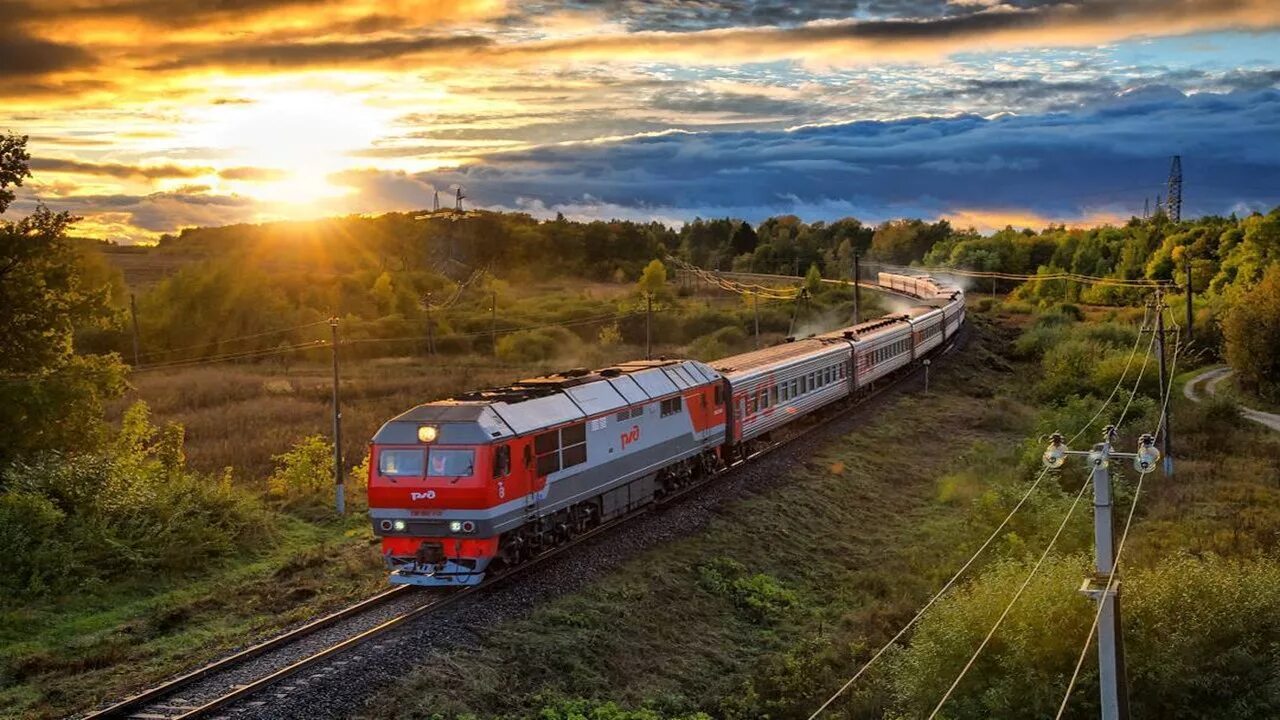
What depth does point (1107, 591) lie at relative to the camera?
14500mm

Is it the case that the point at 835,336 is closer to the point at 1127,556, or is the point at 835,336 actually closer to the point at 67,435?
the point at 1127,556

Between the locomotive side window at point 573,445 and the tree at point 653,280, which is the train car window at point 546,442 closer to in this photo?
the locomotive side window at point 573,445

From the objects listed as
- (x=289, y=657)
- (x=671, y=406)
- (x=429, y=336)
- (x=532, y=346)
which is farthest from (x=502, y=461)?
(x=532, y=346)

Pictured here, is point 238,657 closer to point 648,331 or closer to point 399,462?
point 399,462

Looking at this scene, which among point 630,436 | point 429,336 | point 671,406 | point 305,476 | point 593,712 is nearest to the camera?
point 593,712

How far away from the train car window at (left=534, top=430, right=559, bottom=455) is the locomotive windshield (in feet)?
6.45

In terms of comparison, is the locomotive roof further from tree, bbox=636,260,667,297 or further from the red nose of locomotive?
tree, bbox=636,260,667,297

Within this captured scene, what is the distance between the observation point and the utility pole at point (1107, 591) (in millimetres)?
14641

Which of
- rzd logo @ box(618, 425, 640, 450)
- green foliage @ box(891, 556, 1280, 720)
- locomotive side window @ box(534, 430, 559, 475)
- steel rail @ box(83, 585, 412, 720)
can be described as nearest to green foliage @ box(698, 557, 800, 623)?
rzd logo @ box(618, 425, 640, 450)

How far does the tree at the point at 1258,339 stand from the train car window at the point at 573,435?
1998 inches

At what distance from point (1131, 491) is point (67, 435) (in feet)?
108

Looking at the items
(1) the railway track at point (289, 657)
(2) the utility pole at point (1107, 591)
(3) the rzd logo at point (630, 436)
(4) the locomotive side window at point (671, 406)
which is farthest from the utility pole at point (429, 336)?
(2) the utility pole at point (1107, 591)

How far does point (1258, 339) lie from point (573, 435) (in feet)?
170

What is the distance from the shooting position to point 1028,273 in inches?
6156
